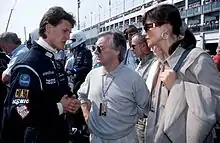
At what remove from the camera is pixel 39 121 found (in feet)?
7.78

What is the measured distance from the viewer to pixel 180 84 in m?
2.15

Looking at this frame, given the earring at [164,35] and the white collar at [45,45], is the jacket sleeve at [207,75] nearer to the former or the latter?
the earring at [164,35]

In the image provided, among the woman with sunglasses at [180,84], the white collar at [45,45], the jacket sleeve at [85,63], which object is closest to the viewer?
the woman with sunglasses at [180,84]

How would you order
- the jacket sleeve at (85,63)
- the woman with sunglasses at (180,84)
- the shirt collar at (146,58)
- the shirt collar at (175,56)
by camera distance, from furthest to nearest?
the jacket sleeve at (85,63), the shirt collar at (146,58), the shirt collar at (175,56), the woman with sunglasses at (180,84)

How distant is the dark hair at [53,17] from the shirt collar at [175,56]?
94 centimetres

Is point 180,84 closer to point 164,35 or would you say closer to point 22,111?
point 164,35

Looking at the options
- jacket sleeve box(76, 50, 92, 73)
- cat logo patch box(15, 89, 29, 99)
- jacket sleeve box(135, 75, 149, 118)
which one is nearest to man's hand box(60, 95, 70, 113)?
cat logo patch box(15, 89, 29, 99)

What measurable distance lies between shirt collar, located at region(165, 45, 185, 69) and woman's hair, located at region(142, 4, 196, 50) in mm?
44

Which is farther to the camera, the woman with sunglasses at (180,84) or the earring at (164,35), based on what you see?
the earring at (164,35)

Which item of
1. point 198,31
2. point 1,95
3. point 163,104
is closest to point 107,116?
point 163,104

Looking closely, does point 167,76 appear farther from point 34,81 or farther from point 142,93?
point 34,81

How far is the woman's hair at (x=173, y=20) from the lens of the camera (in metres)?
2.28

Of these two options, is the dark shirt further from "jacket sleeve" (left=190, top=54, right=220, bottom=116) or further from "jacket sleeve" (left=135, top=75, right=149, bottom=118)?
"jacket sleeve" (left=190, top=54, right=220, bottom=116)

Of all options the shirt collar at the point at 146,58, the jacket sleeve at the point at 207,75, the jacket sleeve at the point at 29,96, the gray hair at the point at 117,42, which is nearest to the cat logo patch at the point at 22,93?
the jacket sleeve at the point at 29,96
